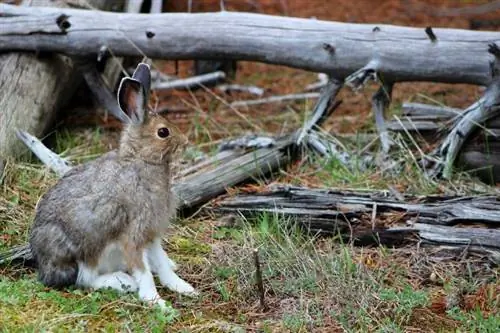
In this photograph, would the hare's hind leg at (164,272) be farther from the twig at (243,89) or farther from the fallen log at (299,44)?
the twig at (243,89)

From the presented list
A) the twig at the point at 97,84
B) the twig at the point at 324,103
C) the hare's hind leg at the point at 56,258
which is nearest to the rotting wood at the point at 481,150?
the twig at the point at 324,103

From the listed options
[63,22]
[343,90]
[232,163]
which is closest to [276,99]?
[343,90]

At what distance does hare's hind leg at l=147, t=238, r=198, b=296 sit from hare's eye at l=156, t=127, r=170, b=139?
0.58 m

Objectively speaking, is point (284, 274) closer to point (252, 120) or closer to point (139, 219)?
point (139, 219)

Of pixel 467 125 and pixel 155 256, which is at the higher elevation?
pixel 467 125

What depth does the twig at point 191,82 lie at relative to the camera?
8625mm

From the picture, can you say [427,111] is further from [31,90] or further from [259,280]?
[31,90]

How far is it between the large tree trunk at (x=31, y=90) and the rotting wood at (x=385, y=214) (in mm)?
1854

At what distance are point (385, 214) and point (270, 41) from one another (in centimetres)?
192

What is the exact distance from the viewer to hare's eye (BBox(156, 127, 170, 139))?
502 cm

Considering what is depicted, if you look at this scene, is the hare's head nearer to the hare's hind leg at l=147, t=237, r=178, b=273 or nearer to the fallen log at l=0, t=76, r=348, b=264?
the hare's hind leg at l=147, t=237, r=178, b=273

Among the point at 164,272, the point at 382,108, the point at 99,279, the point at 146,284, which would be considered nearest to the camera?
the point at 146,284

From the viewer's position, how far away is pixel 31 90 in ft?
23.4

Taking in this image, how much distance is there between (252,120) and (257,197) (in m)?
2.11
